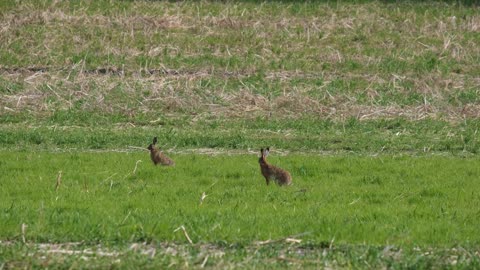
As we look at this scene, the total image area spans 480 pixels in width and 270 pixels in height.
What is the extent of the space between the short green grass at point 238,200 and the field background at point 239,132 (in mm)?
36

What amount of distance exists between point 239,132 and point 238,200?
6176 mm

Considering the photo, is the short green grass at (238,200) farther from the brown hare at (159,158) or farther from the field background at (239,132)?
the brown hare at (159,158)

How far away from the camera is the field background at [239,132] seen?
1060 centimetres

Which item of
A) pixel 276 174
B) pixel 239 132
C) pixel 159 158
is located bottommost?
pixel 239 132

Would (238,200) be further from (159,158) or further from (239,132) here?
(239,132)

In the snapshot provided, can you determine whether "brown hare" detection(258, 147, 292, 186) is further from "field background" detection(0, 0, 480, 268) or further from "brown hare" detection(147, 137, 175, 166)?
"brown hare" detection(147, 137, 175, 166)

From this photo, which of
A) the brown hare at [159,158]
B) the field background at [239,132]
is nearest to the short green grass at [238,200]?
the field background at [239,132]

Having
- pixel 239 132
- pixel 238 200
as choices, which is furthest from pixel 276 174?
pixel 239 132

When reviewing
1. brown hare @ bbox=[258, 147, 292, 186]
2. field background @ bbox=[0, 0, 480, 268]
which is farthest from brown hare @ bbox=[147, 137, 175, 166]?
brown hare @ bbox=[258, 147, 292, 186]

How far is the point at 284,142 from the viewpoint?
18047 mm

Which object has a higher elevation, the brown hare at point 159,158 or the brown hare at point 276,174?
the brown hare at point 276,174

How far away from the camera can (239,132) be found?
19.1 metres

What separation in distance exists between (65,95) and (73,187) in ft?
27.2

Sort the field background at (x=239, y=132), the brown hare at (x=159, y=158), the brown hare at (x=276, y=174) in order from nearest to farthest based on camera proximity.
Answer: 1. the field background at (x=239, y=132)
2. the brown hare at (x=276, y=174)
3. the brown hare at (x=159, y=158)
